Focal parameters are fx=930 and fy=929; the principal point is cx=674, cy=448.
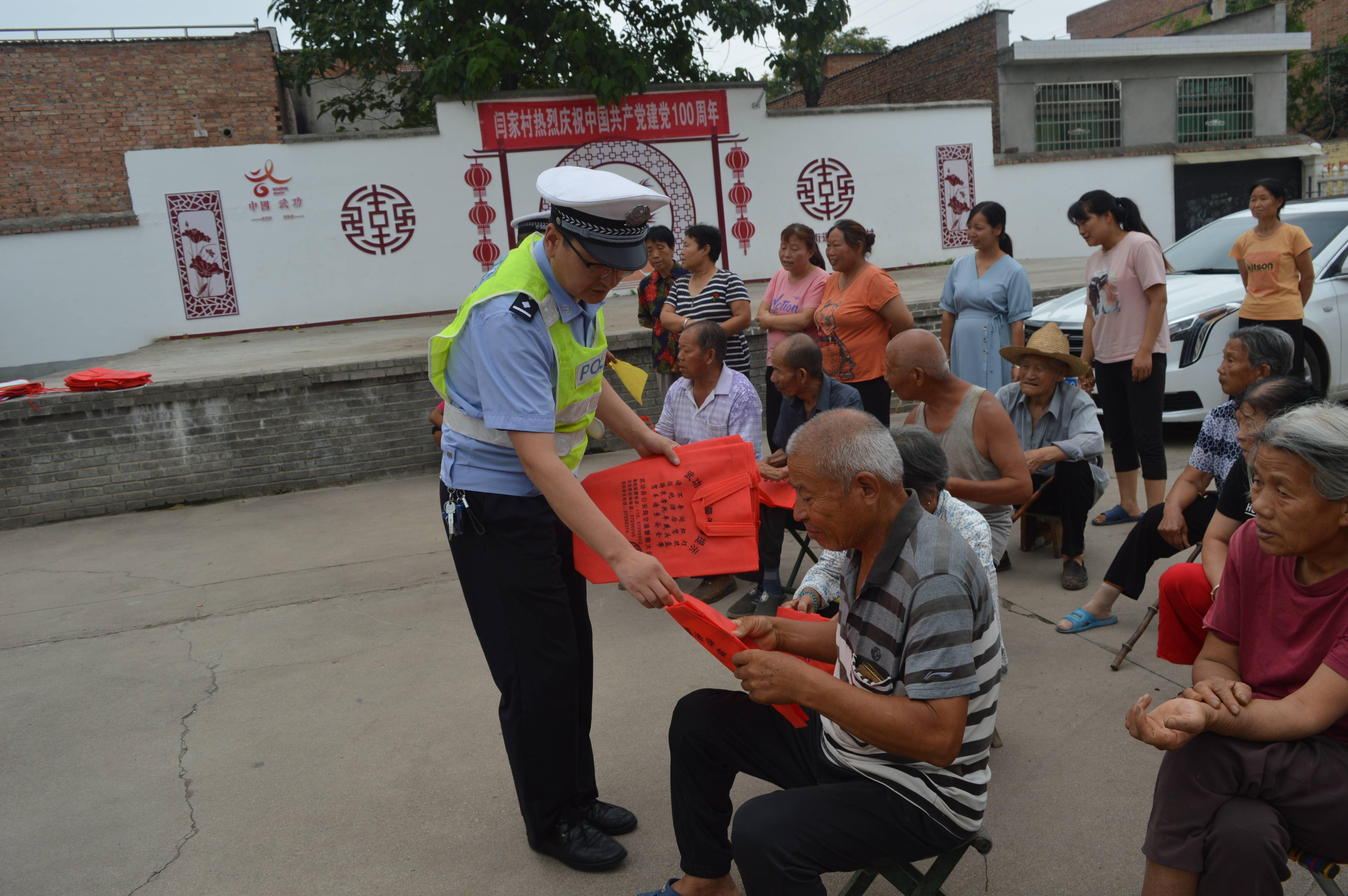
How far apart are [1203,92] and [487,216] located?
14.5 metres

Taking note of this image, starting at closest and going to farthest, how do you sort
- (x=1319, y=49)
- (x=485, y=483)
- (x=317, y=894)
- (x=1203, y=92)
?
(x=485, y=483) < (x=317, y=894) < (x=1203, y=92) < (x=1319, y=49)

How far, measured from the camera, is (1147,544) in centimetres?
350

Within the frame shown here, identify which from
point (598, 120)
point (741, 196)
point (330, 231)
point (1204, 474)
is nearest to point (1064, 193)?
point (741, 196)

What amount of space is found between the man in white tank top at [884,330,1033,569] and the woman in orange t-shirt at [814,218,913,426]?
4.03 feet

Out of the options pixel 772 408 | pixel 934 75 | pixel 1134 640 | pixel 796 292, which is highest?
pixel 934 75

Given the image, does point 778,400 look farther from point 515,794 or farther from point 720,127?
point 720,127

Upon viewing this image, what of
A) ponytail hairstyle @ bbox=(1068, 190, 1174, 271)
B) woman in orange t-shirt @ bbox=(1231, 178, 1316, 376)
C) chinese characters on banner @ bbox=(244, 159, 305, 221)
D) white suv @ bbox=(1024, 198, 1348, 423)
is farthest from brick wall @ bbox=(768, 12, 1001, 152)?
ponytail hairstyle @ bbox=(1068, 190, 1174, 271)

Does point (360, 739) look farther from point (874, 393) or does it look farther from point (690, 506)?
point (874, 393)

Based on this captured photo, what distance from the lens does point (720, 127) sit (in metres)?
13.6

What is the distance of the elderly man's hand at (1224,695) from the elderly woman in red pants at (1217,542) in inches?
28.5

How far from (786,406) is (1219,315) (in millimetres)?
3779

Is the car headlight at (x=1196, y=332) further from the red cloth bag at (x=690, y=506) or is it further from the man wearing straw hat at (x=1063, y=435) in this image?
the red cloth bag at (x=690, y=506)

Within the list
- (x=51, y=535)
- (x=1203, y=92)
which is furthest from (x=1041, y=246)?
(x=51, y=535)

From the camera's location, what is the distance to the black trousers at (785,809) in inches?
67.7
